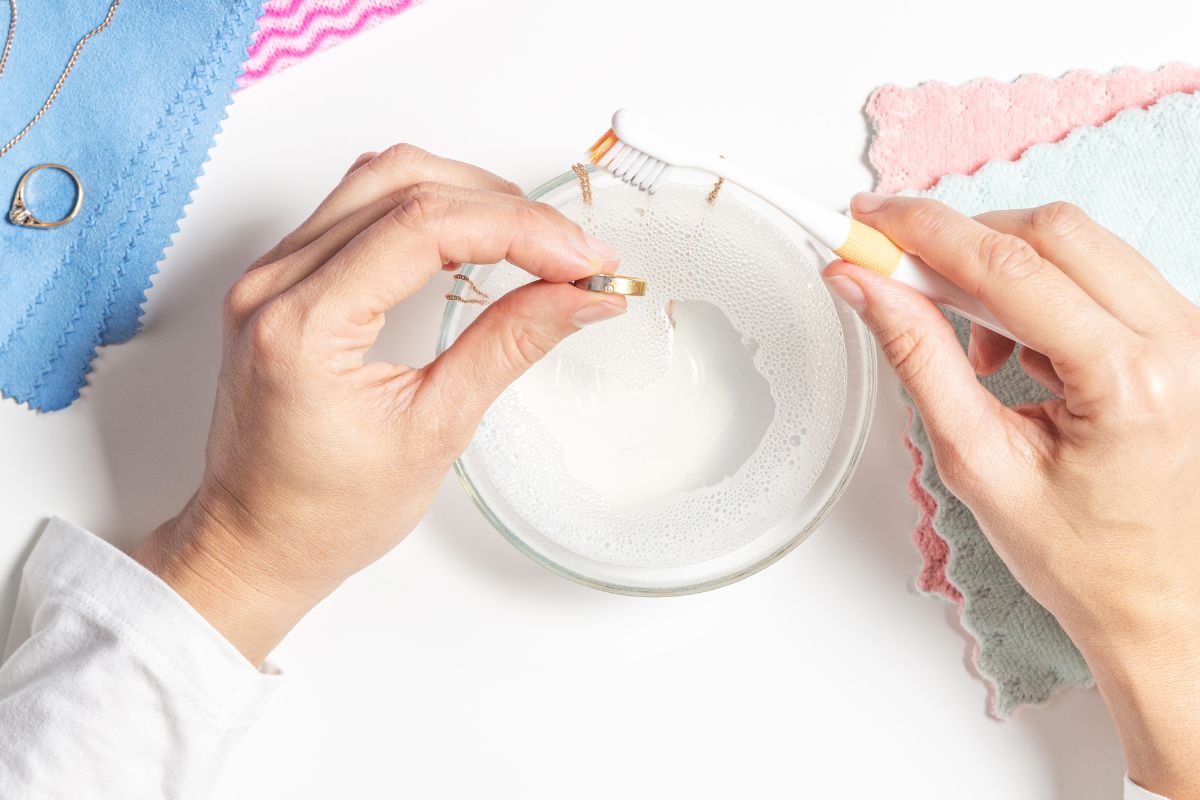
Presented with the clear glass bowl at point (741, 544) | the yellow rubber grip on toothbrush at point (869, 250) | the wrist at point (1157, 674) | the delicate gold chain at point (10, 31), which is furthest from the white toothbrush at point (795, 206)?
the delicate gold chain at point (10, 31)

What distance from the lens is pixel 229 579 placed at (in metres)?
0.62

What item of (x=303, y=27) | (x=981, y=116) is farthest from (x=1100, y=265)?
(x=303, y=27)

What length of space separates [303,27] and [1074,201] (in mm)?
577

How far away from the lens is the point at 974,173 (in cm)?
70

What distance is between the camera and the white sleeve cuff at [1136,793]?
63 cm

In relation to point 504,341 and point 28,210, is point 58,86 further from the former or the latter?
point 504,341

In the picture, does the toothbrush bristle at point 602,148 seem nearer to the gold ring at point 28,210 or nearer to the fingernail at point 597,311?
the fingernail at point 597,311

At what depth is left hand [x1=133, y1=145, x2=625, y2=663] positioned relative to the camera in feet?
1.78

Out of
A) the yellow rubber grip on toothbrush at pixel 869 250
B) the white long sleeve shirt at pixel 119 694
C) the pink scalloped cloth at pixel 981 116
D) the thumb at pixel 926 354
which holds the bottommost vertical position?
the white long sleeve shirt at pixel 119 694

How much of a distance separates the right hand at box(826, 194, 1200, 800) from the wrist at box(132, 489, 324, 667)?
0.40 meters

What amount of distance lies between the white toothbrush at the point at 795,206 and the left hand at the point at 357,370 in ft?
0.16

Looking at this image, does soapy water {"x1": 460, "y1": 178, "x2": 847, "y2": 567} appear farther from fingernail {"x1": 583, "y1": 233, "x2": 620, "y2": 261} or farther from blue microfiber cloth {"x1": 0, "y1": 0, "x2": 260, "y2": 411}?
blue microfiber cloth {"x1": 0, "y1": 0, "x2": 260, "y2": 411}

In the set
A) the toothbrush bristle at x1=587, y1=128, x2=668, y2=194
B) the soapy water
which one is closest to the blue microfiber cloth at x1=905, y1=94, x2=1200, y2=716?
the soapy water

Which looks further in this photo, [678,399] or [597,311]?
[678,399]
